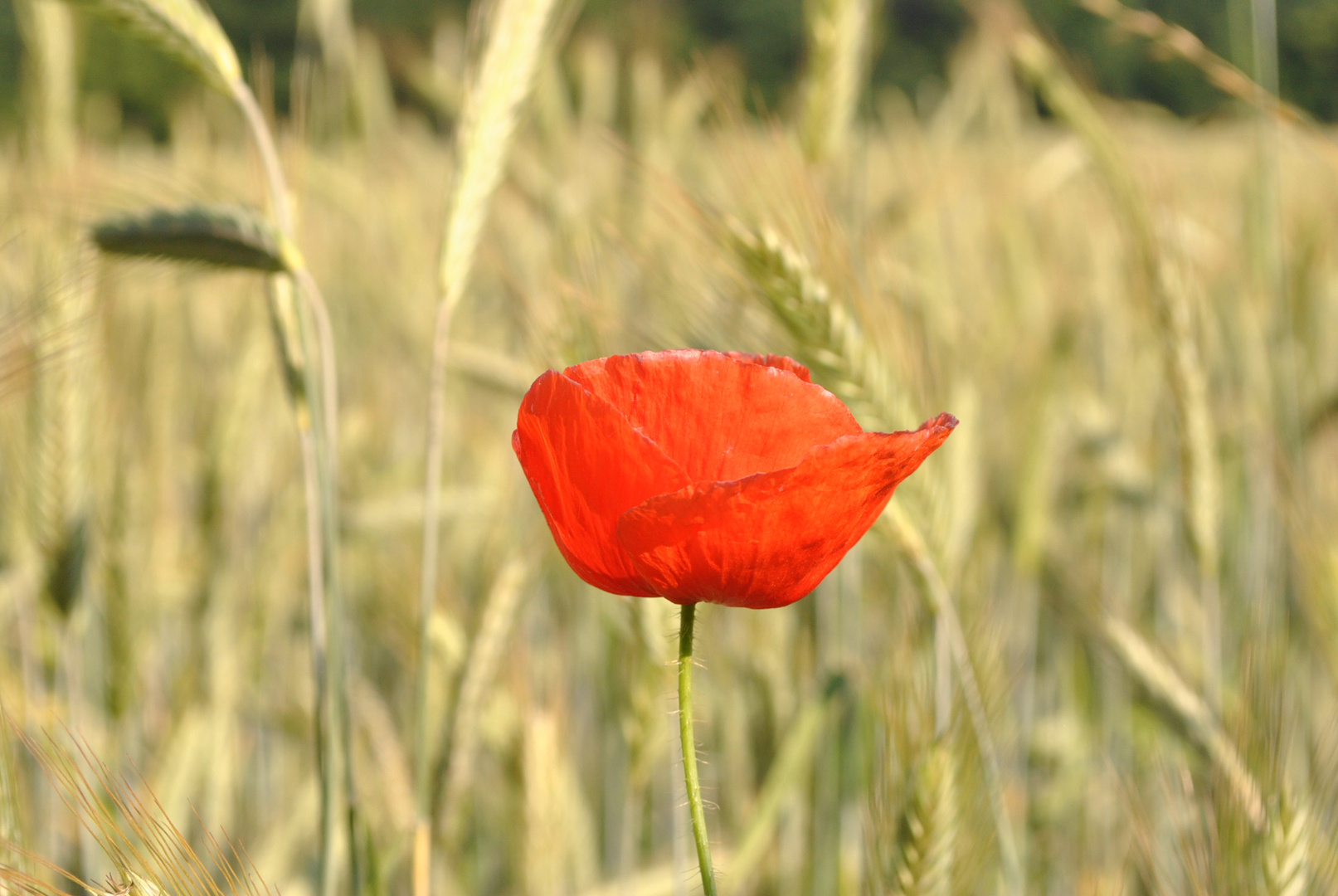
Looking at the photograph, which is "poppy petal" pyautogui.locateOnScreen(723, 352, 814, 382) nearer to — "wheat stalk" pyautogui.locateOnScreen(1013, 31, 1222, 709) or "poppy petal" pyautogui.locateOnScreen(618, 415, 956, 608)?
"poppy petal" pyautogui.locateOnScreen(618, 415, 956, 608)

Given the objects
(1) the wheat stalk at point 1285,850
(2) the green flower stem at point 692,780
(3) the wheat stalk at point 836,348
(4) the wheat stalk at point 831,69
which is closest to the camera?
(2) the green flower stem at point 692,780

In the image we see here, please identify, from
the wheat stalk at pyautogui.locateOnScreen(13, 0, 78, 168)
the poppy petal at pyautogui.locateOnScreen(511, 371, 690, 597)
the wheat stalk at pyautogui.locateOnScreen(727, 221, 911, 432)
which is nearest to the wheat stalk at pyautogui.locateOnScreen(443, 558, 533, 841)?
the wheat stalk at pyautogui.locateOnScreen(727, 221, 911, 432)

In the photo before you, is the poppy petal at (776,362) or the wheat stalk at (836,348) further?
the wheat stalk at (836,348)

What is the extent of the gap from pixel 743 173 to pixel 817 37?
42cm

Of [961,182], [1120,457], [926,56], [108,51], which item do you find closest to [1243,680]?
[1120,457]

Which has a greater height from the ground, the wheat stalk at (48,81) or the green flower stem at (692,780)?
the wheat stalk at (48,81)

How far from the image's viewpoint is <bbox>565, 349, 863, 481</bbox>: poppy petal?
383 millimetres

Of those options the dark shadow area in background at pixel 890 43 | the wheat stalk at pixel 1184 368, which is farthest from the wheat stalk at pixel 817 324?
the dark shadow area in background at pixel 890 43

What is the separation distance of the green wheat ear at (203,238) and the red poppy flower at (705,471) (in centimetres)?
27

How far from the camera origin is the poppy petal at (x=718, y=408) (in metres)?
0.38

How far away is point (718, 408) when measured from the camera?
39 centimetres

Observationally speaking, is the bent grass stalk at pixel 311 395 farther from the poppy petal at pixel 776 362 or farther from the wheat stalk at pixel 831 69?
the wheat stalk at pixel 831 69

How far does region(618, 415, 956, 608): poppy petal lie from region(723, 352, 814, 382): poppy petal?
6 centimetres

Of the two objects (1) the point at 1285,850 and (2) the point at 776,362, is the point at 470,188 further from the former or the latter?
(1) the point at 1285,850
